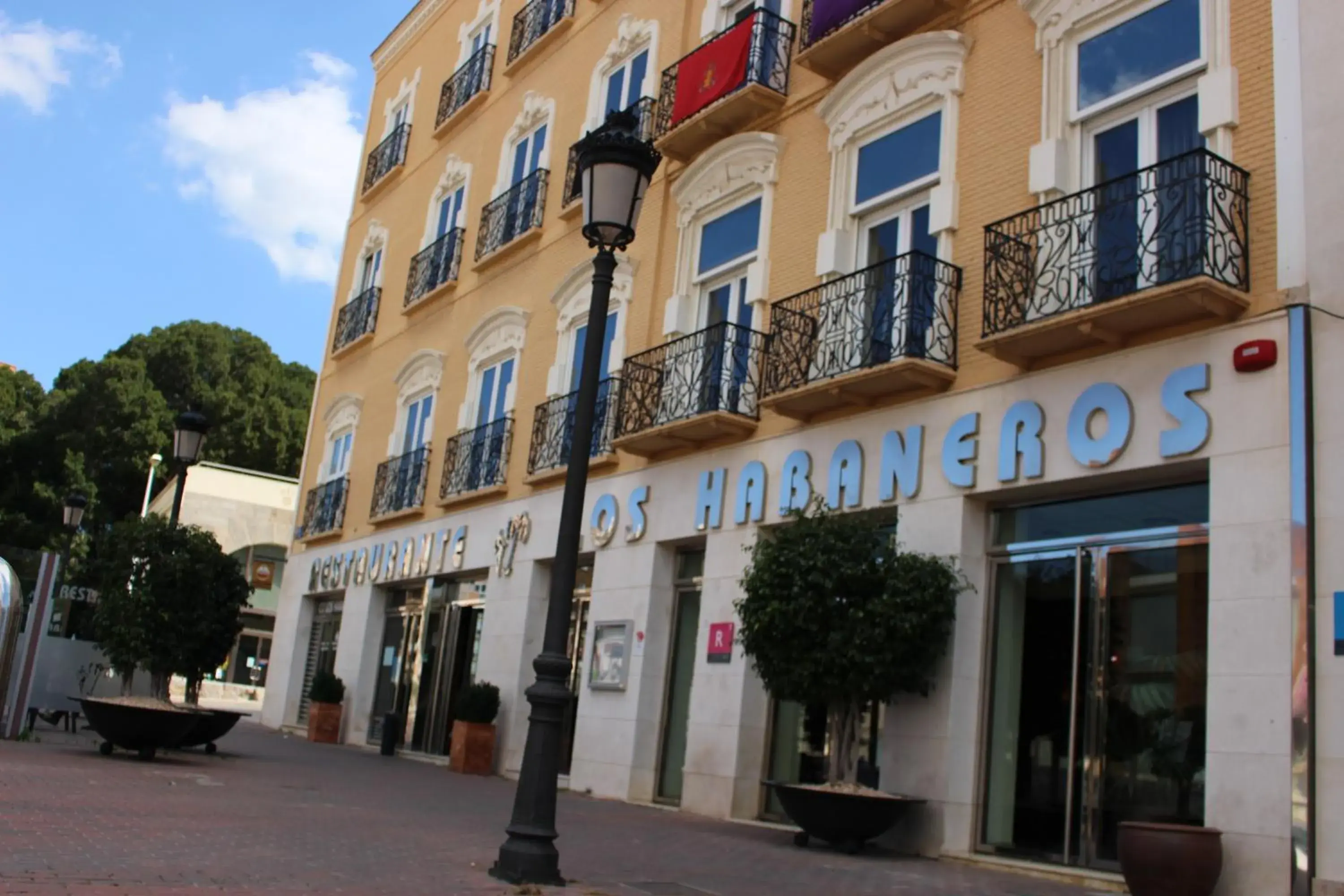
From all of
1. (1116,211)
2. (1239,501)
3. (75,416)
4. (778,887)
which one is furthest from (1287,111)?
(75,416)

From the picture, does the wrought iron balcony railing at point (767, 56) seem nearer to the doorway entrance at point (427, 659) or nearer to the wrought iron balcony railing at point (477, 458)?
the wrought iron balcony railing at point (477, 458)

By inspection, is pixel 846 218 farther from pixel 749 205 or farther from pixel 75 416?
pixel 75 416

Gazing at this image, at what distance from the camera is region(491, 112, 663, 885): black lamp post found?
7773 mm

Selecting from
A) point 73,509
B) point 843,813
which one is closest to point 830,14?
point 843,813

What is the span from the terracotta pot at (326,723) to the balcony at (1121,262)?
54.2 ft

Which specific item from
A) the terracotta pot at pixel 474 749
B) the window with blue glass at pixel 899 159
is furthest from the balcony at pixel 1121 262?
the terracotta pot at pixel 474 749

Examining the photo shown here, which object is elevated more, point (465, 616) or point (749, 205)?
point (749, 205)

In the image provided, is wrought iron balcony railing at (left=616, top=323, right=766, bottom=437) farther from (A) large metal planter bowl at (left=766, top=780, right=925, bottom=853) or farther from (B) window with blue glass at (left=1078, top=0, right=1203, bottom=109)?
(A) large metal planter bowl at (left=766, top=780, right=925, bottom=853)

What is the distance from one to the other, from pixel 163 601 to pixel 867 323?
10265 mm

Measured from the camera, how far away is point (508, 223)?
74.2 feet

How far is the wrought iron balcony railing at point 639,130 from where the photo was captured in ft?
61.0

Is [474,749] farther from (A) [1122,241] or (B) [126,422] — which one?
(B) [126,422]

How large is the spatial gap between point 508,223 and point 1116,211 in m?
13.4

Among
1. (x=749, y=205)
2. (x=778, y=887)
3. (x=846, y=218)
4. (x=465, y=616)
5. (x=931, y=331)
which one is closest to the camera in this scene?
(x=778, y=887)
